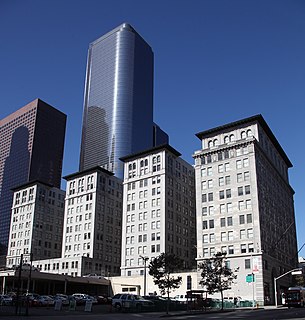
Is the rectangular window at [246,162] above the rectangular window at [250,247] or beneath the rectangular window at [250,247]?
above

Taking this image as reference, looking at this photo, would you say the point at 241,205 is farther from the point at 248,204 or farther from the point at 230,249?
the point at 230,249

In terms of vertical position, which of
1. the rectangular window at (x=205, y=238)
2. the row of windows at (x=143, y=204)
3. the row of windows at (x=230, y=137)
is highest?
the row of windows at (x=230, y=137)

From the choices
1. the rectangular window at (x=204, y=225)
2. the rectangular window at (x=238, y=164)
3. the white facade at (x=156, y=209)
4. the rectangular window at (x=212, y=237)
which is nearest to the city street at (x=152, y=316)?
the rectangular window at (x=212, y=237)

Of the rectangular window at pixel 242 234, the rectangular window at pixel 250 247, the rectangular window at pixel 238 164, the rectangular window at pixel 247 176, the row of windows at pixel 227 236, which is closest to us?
the rectangular window at pixel 250 247

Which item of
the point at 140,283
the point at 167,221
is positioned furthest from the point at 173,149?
the point at 140,283

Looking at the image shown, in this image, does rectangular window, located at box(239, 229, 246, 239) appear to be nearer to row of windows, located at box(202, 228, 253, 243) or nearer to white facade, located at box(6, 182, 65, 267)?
row of windows, located at box(202, 228, 253, 243)

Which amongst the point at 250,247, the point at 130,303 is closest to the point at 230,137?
the point at 250,247

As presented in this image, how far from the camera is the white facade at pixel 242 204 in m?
88.2

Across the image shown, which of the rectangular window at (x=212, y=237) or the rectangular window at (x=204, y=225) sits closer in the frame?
the rectangular window at (x=212, y=237)

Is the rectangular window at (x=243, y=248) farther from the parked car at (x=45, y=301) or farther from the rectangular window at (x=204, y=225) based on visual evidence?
the parked car at (x=45, y=301)

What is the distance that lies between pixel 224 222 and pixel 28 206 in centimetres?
7698

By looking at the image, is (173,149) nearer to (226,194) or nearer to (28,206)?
(226,194)

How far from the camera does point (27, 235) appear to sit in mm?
138625

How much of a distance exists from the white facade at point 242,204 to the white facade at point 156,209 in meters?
13.4
